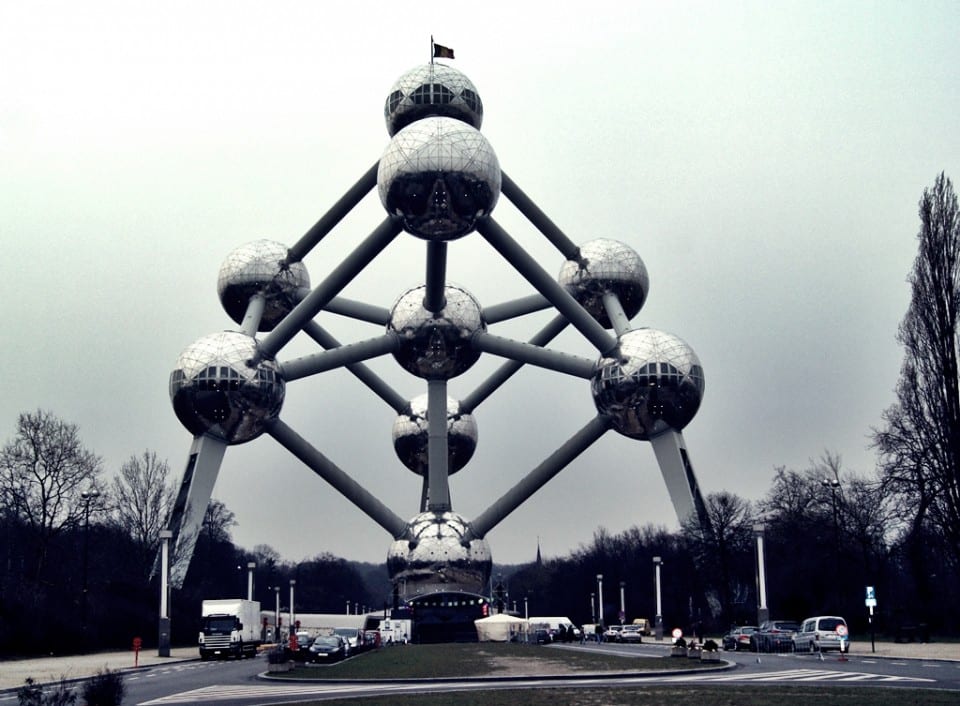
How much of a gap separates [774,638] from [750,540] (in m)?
22.9

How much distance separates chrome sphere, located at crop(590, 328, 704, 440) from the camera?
34656 mm

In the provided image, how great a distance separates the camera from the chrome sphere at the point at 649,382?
114 feet

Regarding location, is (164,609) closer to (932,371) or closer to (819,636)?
(819,636)

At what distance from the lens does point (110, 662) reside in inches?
1129

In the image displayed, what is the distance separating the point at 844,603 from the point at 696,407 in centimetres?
1365

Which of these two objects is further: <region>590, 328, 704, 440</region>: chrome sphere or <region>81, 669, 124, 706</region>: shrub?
<region>590, 328, 704, 440</region>: chrome sphere

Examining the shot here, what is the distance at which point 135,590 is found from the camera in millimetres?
43906

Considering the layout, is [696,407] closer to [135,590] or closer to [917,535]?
[917,535]

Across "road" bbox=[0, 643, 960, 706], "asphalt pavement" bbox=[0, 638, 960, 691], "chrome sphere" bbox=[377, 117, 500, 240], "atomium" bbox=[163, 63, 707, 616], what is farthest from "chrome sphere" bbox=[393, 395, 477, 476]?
"road" bbox=[0, 643, 960, 706]

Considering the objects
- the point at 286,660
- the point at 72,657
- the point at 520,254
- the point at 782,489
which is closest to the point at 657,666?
the point at 286,660

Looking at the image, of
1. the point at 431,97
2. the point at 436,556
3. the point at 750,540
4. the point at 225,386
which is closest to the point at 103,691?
the point at 225,386

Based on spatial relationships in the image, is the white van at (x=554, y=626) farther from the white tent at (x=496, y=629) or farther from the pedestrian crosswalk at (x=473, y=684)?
the pedestrian crosswalk at (x=473, y=684)

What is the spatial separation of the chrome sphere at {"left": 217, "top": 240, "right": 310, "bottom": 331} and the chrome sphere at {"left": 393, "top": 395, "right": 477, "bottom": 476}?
18.9 feet

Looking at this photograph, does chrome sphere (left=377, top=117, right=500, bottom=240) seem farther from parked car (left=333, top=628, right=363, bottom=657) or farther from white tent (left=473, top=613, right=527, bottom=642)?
white tent (left=473, top=613, right=527, bottom=642)
